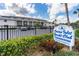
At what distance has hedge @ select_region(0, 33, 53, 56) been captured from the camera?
220cm

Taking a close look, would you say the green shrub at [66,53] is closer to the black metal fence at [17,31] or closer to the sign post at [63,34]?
the sign post at [63,34]

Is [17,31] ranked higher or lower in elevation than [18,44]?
higher

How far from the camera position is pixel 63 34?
223 cm

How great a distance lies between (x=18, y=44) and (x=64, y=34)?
47 centimetres

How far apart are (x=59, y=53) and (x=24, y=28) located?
0.43 meters

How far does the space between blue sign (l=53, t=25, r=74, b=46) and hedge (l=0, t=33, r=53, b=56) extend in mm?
66

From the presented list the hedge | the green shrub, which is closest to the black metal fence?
the hedge

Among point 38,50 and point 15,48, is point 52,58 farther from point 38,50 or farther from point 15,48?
point 15,48

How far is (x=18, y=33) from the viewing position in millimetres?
2225

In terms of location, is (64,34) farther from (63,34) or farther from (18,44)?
(18,44)

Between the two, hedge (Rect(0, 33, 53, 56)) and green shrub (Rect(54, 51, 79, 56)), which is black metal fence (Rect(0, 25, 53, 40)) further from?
green shrub (Rect(54, 51, 79, 56))

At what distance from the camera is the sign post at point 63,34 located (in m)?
2.21

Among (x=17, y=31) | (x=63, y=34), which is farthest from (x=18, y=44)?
(x=63, y=34)

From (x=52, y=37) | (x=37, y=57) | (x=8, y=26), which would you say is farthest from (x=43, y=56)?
(x=8, y=26)
